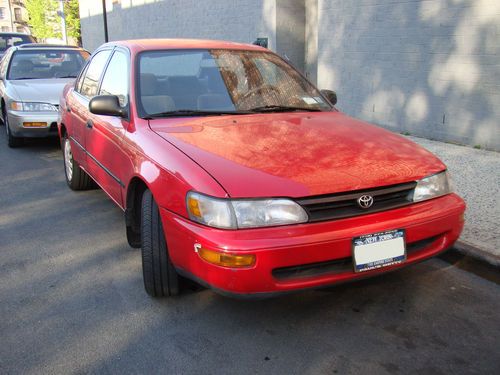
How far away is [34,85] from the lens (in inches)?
318

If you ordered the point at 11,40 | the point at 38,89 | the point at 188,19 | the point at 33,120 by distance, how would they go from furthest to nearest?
the point at 188,19 → the point at 11,40 → the point at 38,89 → the point at 33,120

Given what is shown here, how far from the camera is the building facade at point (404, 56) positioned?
6855 mm

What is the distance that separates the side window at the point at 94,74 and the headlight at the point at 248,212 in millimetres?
2601

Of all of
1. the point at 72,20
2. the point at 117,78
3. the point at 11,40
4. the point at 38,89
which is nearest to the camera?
the point at 117,78

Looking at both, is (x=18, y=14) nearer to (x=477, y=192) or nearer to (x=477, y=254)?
(x=477, y=192)

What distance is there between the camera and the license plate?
2650 millimetres

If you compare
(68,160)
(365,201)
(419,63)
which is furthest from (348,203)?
(419,63)

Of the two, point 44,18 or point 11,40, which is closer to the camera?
point 11,40

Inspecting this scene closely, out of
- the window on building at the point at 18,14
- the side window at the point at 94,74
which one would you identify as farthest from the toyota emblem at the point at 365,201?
the window on building at the point at 18,14

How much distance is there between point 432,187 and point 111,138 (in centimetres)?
234

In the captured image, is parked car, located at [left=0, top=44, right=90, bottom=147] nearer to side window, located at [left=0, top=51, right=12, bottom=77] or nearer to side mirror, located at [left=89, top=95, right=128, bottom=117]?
side window, located at [left=0, top=51, right=12, bottom=77]

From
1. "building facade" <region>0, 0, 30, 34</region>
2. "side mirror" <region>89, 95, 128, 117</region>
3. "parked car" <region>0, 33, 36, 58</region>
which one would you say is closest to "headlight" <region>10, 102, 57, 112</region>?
"side mirror" <region>89, 95, 128, 117</region>

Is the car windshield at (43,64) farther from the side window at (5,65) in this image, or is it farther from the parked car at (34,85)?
the side window at (5,65)

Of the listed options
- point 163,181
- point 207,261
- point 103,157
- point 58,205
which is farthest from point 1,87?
point 207,261
